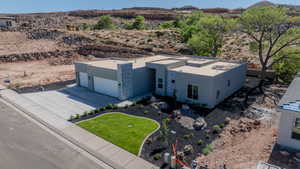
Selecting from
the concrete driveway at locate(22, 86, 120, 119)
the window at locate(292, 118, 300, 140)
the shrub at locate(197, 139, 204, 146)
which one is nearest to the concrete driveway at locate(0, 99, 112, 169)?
the concrete driveway at locate(22, 86, 120, 119)

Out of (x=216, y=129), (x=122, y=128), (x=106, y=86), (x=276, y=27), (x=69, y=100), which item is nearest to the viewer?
(x=216, y=129)

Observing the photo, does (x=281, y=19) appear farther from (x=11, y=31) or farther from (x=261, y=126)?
(x=11, y=31)

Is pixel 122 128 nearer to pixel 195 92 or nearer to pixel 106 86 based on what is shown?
pixel 195 92

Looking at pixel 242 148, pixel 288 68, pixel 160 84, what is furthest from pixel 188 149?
pixel 288 68

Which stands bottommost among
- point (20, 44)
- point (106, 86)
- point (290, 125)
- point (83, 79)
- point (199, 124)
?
point (199, 124)

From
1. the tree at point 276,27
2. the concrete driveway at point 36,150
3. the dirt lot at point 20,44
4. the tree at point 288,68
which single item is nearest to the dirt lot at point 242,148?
→ the concrete driveway at point 36,150

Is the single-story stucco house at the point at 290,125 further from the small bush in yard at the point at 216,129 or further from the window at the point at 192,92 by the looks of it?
Answer: the window at the point at 192,92

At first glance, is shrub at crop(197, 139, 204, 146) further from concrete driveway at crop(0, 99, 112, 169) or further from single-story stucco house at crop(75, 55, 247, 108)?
single-story stucco house at crop(75, 55, 247, 108)
